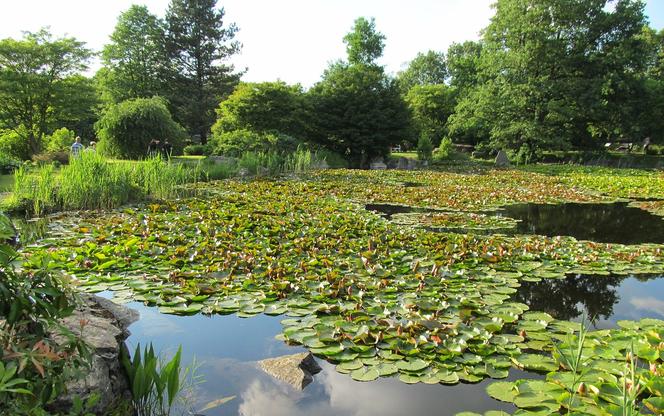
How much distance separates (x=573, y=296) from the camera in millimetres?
4332

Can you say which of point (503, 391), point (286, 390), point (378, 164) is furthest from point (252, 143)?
point (503, 391)

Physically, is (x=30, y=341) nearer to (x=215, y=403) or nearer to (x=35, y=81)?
(x=215, y=403)

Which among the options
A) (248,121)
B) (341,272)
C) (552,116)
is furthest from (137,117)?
(552,116)

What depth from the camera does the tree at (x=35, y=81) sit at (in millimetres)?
19422

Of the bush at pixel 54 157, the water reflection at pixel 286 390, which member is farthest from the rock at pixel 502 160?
the water reflection at pixel 286 390

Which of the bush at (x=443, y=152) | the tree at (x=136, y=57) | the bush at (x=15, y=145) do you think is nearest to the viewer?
the bush at (x=15, y=145)

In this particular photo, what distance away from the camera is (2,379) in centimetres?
118

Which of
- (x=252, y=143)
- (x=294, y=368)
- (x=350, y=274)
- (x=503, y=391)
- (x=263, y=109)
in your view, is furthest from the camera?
(x=263, y=109)

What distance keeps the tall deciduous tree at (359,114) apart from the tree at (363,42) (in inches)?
298

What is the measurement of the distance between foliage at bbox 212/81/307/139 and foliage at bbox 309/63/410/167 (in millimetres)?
1818

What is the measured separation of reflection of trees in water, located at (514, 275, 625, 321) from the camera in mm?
3947

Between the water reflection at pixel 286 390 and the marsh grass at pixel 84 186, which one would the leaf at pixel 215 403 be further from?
the marsh grass at pixel 84 186

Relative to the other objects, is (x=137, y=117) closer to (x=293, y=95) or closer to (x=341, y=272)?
(x=293, y=95)

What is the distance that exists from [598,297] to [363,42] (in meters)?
29.2
